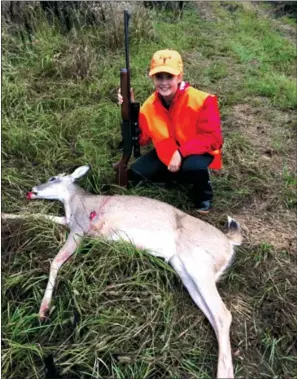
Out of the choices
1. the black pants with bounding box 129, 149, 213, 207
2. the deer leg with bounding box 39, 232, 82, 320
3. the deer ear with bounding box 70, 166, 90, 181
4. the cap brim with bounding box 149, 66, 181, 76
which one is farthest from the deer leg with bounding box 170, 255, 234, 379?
the cap brim with bounding box 149, 66, 181, 76

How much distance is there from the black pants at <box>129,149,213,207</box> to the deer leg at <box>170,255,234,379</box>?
0.97 metres

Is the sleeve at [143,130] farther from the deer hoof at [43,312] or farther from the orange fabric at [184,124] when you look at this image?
the deer hoof at [43,312]

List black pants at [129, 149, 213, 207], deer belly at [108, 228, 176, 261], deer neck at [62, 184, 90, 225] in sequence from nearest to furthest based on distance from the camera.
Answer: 1. deer belly at [108, 228, 176, 261]
2. deer neck at [62, 184, 90, 225]
3. black pants at [129, 149, 213, 207]

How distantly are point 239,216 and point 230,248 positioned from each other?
0.69m

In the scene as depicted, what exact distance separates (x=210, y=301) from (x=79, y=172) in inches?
66.9

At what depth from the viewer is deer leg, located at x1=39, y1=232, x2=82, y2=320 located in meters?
3.17

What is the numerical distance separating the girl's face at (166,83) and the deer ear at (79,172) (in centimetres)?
90

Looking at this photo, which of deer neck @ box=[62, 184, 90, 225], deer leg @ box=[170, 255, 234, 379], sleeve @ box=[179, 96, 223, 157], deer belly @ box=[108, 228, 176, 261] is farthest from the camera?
sleeve @ box=[179, 96, 223, 157]

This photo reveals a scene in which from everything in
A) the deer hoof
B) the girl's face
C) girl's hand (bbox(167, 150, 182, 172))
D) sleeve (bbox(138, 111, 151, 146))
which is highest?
the girl's face

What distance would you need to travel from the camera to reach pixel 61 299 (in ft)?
10.7

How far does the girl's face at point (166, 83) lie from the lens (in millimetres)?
3986

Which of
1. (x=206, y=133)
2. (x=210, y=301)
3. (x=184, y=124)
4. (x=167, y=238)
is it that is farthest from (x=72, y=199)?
(x=210, y=301)

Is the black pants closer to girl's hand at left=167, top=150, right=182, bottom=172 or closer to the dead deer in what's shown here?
girl's hand at left=167, top=150, right=182, bottom=172

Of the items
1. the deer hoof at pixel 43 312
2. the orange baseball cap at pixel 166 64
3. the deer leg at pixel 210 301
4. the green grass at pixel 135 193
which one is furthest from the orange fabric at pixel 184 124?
the deer hoof at pixel 43 312
